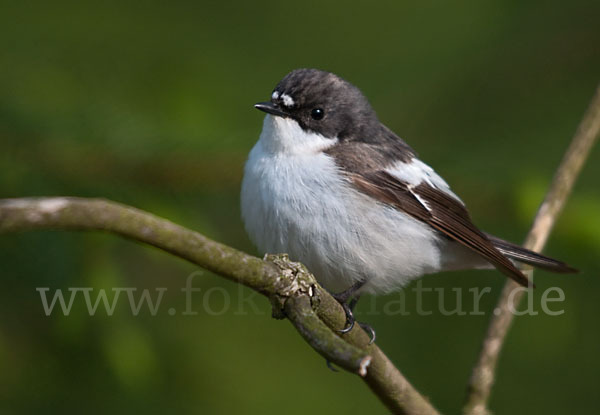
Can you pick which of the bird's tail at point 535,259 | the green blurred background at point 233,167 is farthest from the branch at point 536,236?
the green blurred background at point 233,167

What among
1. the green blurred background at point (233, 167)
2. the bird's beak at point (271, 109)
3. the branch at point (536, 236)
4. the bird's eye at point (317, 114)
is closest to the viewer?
the branch at point (536, 236)

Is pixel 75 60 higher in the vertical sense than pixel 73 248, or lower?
higher

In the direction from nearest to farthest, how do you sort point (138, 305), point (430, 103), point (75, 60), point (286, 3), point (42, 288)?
point (42, 288) < point (138, 305) < point (75, 60) < point (430, 103) < point (286, 3)

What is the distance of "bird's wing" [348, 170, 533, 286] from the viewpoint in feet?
9.33

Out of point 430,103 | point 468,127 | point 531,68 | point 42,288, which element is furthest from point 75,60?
point 531,68

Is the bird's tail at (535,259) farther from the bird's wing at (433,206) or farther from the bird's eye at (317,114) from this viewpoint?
the bird's eye at (317,114)

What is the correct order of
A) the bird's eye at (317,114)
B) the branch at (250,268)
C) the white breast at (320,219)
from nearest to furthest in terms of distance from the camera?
1. the branch at (250,268)
2. the white breast at (320,219)
3. the bird's eye at (317,114)

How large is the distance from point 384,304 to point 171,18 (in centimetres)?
219

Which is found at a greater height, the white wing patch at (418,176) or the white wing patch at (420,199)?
the white wing patch at (418,176)

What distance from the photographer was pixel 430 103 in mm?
4168

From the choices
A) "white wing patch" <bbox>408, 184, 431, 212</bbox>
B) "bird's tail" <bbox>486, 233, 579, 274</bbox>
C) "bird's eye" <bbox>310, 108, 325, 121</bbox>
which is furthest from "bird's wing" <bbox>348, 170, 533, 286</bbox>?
"bird's eye" <bbox>310, 108, 325, 121</bbox>

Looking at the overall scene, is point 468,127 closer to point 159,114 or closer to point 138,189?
point 159,114

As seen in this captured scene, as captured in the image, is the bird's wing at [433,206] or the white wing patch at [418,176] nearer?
the bird's wing at [433,206]

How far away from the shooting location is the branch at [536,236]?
242cm
